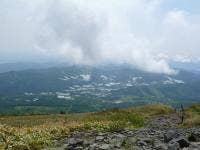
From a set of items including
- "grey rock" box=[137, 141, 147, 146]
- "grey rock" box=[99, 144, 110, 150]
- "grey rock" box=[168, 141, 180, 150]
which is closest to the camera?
"grey rock" box=[168, 141, 180, 150]

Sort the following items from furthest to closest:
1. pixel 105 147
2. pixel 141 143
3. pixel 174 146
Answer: pixel 141 143, pixel 105 147, pixel 174 146

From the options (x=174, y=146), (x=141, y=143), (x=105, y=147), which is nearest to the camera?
(x=174, y=146)

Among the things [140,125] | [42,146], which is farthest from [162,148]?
[140,125]

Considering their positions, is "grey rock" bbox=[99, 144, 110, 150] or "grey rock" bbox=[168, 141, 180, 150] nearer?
"grey rock" bbox=[168, 141, 180, 150]

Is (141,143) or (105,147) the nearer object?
(105,147)

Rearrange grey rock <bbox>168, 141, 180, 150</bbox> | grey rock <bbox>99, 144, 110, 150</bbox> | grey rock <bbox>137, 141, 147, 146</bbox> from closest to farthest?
grey rock <bbox>168, 141, 180, 150</bbox> < grey rock <bbox>99, 144, 110, 150</bbox> < grey rock <bbox>137, 141, 147, 146</bbox>

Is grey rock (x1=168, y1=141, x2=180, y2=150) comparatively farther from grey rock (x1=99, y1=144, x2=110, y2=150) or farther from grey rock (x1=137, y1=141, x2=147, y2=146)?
grey rock (x1=99, y1=144, x2=110, y2=150)

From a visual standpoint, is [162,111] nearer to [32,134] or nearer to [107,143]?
[32,134]

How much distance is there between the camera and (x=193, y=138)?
23125mm

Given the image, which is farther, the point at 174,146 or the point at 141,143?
the point at 141,143

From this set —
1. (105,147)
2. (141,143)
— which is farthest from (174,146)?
(105,147)

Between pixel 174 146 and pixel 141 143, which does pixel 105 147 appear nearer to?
pixel 141 143

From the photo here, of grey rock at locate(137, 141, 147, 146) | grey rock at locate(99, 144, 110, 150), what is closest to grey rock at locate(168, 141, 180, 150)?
grey rock at locate(137, 141, 147, 146)

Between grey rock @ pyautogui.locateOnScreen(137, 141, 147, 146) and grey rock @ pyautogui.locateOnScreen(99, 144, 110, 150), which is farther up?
grey rock @ pyautogui.locateOnScreen(137, 141, 147, 146)
